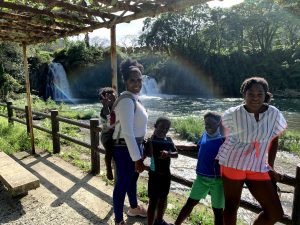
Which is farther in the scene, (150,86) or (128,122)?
(150,86)

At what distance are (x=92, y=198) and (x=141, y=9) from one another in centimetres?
265

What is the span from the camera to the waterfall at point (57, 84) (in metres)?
28.6

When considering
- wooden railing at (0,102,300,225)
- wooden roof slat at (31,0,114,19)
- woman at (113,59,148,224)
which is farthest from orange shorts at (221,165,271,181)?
wooden roof slat at (31,0,114,19)

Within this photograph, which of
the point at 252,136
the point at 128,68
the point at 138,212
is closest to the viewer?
the point at 252,136

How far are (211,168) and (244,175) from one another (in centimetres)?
35

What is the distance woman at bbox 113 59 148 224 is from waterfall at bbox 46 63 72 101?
26.9 meters

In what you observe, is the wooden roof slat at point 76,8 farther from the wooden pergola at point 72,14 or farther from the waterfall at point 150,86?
the waterfall at point 150,86

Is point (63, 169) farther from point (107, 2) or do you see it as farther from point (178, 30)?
point (178, 30)

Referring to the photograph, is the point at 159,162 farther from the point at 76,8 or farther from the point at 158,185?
the point at 76,8

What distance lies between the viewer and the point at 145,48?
154 ft

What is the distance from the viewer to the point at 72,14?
3953mm

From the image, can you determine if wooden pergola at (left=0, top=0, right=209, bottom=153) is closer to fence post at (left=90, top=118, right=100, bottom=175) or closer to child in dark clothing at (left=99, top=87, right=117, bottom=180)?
child in dark clothing at (left=99, top=87, right=117, bottom=180)

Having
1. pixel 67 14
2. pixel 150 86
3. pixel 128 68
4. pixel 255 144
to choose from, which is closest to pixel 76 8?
pixel 67 14

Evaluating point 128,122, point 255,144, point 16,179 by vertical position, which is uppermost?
point 128,122
